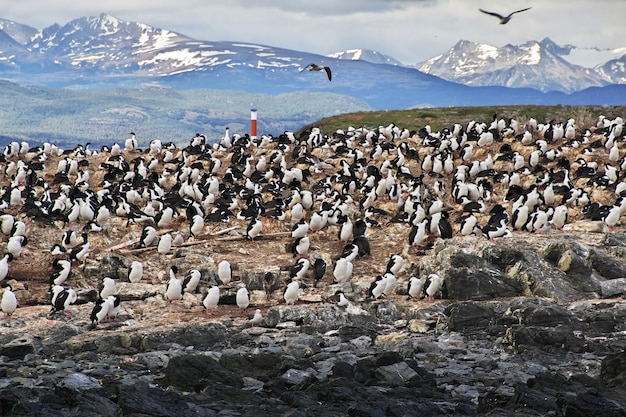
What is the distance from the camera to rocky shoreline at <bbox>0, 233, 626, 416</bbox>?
12109mm

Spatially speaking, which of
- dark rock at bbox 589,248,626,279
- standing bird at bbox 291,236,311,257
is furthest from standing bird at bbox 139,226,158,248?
dark rock at bbox 589,248,626,279

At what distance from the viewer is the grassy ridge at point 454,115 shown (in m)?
45.1

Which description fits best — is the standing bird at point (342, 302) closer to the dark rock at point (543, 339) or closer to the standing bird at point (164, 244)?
the dark rock at point (543, 339)

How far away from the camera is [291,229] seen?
25172mm

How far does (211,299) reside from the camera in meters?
18.7

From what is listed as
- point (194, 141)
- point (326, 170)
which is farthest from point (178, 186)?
point (194, 141)

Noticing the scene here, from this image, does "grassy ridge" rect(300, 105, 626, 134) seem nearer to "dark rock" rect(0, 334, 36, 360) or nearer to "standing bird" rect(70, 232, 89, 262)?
"standing bird" rect(70, 232, 89, 262)

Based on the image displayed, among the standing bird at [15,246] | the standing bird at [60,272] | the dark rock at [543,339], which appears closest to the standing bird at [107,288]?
the standing bird at [60,272]

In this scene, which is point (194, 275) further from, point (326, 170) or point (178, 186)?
point (326, 170)

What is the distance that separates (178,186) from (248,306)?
36.3ft

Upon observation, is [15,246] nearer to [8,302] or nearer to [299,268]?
[8,302]

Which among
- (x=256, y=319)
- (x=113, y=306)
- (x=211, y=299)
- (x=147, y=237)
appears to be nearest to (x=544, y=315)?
(x=256, y=319)

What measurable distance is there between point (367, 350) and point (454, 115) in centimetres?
3360

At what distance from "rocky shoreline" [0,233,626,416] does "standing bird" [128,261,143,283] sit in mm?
421
